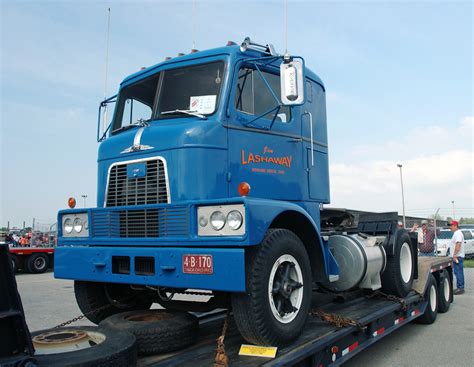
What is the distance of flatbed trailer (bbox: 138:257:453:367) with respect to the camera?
11.4ft

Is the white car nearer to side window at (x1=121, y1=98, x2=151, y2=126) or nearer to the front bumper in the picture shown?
side window at (x1=121, y1=98, x2=151, y2=126)

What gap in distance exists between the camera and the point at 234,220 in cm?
350

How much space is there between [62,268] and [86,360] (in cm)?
187

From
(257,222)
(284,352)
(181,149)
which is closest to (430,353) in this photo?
(284,352)

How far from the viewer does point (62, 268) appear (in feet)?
14.4

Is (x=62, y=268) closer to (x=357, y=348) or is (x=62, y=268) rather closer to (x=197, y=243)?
(x=197, y=243)

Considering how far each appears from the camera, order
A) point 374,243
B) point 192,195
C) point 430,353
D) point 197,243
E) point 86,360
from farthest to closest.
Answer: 1. point 374,243
2. point 430,353
3. point 192,195
4. point 197,243
5. point 86,360

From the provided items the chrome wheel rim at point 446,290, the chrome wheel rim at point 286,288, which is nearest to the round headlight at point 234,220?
the chrome wheel rim at point 286,288

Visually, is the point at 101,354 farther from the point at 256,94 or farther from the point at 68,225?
the point at 256,94

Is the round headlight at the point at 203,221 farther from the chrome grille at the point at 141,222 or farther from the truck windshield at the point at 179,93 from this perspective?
the truck windshield at the point at 179,93

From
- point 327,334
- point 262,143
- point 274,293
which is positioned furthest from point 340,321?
point 262,143

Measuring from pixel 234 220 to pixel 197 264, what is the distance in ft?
1.43

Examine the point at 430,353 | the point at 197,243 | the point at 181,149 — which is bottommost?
the point at 430,353

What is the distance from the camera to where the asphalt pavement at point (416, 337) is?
547cm
